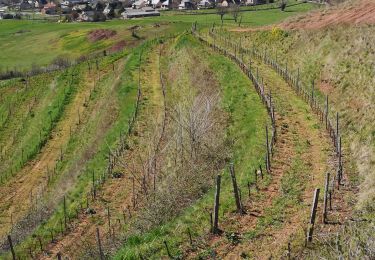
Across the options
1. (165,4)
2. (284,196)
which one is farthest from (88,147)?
(165,4)

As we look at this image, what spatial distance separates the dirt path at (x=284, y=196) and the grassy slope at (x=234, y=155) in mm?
1178

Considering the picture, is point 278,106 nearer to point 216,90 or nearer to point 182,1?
point 216,90

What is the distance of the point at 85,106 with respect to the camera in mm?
54312

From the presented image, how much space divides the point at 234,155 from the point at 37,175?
20.6m

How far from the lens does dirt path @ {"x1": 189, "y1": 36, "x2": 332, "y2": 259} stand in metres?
19.5

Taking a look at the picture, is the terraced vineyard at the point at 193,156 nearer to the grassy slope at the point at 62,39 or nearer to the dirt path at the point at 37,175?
the dirt path at the point at 37,175

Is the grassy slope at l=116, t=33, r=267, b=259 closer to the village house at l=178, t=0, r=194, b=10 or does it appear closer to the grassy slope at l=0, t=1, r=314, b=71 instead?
the grassy slope at l=0, t=1, r=314, b=71

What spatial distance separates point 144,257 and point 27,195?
23786mm

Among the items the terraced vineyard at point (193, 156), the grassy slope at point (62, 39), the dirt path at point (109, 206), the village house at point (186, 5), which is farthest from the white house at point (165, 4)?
the dirt path at point (109, 206)

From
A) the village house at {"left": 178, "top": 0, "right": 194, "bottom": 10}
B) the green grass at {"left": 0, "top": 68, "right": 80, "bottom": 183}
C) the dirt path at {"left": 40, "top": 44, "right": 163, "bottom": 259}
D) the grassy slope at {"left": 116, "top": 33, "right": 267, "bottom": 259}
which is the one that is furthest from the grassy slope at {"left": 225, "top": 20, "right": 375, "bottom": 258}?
the village house at {"left": 178, "top": 0, "right": 194, "bottom": 10}

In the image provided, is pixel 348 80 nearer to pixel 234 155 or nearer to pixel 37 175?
pixel 234 155

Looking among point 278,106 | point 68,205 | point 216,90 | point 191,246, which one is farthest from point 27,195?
point 191,246

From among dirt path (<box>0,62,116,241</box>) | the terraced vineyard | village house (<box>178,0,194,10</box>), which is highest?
village house (<box>178,0,194,10</box>)

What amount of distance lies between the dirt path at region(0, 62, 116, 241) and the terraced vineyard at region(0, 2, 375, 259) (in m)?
0.15
